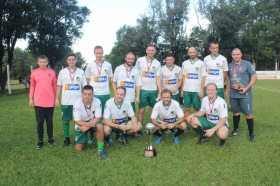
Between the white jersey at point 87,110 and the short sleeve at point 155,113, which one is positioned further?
the short sleeve at point 155,113

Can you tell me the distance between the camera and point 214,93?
6.39 meters

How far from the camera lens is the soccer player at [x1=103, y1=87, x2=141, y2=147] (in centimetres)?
626

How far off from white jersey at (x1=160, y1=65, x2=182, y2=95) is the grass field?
1.24 m

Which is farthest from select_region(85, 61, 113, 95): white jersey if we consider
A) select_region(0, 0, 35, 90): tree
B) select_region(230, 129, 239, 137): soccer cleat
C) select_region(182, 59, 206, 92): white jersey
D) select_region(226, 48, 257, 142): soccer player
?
select_region(0, 0, 35, 90): tree

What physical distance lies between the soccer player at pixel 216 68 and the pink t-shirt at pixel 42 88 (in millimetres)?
3375

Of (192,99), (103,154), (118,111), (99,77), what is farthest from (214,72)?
(103,154)

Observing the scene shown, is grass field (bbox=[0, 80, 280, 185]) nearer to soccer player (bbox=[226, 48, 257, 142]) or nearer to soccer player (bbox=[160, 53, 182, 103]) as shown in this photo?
soccer player (bbox=[226, 48, 257, 142])

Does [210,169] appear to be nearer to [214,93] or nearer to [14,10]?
[214,93]

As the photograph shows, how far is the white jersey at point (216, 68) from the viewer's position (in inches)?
285

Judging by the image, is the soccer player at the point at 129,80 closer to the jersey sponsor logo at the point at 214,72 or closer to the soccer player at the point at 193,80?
the soccer player at the point at 193,80

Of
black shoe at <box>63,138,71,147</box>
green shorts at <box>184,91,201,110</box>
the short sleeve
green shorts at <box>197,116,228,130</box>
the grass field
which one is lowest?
the grass field

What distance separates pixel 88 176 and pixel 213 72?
12.8 ft

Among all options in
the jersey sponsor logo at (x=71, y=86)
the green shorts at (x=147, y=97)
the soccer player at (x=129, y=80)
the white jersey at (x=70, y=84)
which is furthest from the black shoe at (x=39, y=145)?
the green shorts at (x=147, y=97)

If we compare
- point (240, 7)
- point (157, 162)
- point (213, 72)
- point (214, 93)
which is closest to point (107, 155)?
point (157, 162)
